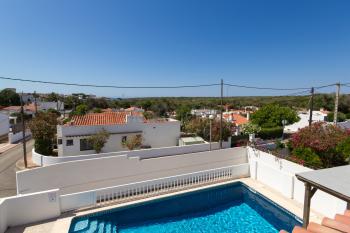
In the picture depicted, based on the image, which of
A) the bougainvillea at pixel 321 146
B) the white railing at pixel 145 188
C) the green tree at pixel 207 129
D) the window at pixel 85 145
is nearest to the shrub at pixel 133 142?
the window at pixel 85 145

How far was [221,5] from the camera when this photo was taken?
1688 cm

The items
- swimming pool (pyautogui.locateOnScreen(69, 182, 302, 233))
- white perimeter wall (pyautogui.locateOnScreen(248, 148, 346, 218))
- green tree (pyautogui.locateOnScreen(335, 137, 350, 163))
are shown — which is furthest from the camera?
green tree (pyautogui.locateOnScreen(335, 137, 350, 163))

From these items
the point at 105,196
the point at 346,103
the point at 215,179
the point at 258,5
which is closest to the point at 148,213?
the point at 105,196

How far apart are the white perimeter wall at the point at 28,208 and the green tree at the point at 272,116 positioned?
32164mm

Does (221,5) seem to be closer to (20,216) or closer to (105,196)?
(105,196)

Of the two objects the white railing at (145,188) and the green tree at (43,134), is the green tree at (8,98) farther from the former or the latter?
the white railing at (145,188)

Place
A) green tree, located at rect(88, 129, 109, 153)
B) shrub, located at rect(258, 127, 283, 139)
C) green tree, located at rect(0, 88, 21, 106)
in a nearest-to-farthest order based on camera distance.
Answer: green tree, located at rect(88, 129, 109, 153)
shrub, located at rect(258, 127, 283, 139)
green tree, located at rect(0, 88, 21, 106)

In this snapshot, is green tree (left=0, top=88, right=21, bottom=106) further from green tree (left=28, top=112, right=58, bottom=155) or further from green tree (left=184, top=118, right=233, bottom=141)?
green tree (left=184, top=118, right=233, bottom=141)

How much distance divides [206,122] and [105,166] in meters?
14.2

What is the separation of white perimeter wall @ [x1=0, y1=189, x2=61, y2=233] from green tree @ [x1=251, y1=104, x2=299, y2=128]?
3216cm

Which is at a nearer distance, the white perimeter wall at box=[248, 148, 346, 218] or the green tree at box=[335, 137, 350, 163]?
the white perimeter wall at box=[248, 148, 346, 218]

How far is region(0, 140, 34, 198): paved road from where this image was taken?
14.8 metres

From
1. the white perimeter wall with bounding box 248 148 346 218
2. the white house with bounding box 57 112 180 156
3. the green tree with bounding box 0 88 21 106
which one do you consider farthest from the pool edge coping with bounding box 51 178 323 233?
the green tree with bounding box 0 88 21 106

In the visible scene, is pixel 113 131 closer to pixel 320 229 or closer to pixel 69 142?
pixel 69 142
